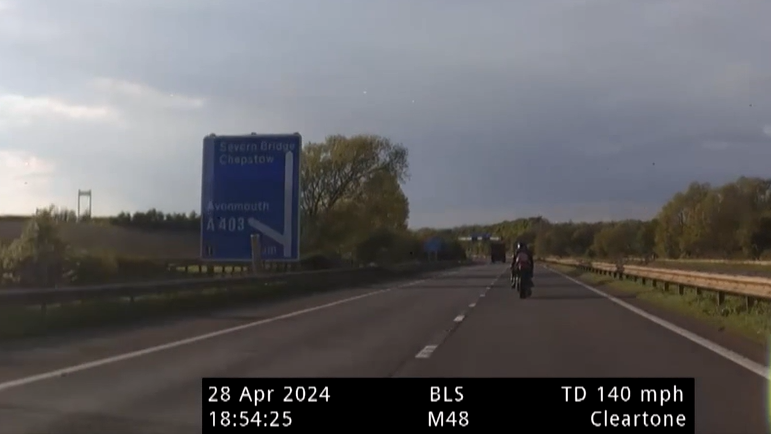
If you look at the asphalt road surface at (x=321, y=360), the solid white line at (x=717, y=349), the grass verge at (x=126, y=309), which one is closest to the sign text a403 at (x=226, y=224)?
the grass verge at (x=126, y=309)

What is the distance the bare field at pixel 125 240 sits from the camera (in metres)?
47.9

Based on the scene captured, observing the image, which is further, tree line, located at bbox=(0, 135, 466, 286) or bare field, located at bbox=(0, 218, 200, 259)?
tree line, located at bbox=(0, 135, 466, 286)

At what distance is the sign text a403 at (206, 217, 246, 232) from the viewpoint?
32.0 meters

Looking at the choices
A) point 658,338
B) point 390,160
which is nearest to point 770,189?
point 390,160

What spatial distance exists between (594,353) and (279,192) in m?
18.5

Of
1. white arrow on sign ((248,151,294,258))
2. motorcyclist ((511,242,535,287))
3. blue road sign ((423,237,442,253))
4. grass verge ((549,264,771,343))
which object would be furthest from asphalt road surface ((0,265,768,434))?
blue road sign ((423,237,442,253))

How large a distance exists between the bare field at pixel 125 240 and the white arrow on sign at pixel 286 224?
14.7 metres

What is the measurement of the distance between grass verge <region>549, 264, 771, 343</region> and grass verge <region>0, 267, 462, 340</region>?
12.8 metres

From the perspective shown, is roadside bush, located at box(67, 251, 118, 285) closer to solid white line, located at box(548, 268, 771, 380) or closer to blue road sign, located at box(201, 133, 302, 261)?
blue road sign, located at box(201, 133, 302, 261)

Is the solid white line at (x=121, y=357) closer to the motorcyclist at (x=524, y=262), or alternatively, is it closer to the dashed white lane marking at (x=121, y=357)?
the dashed white lane marking at (x=121, y=357)

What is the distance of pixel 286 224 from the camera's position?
3219cm

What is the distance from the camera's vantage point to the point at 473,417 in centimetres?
925

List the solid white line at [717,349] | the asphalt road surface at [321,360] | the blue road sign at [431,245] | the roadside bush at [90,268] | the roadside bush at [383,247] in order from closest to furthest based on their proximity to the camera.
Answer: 1. the asphalt road surface at [321,360]
2. the solid white line at [717,349]
3. the roadside bush at [90,268]
4. the roadside bush at [383,247]
5. the blue road sign at [431,245]
